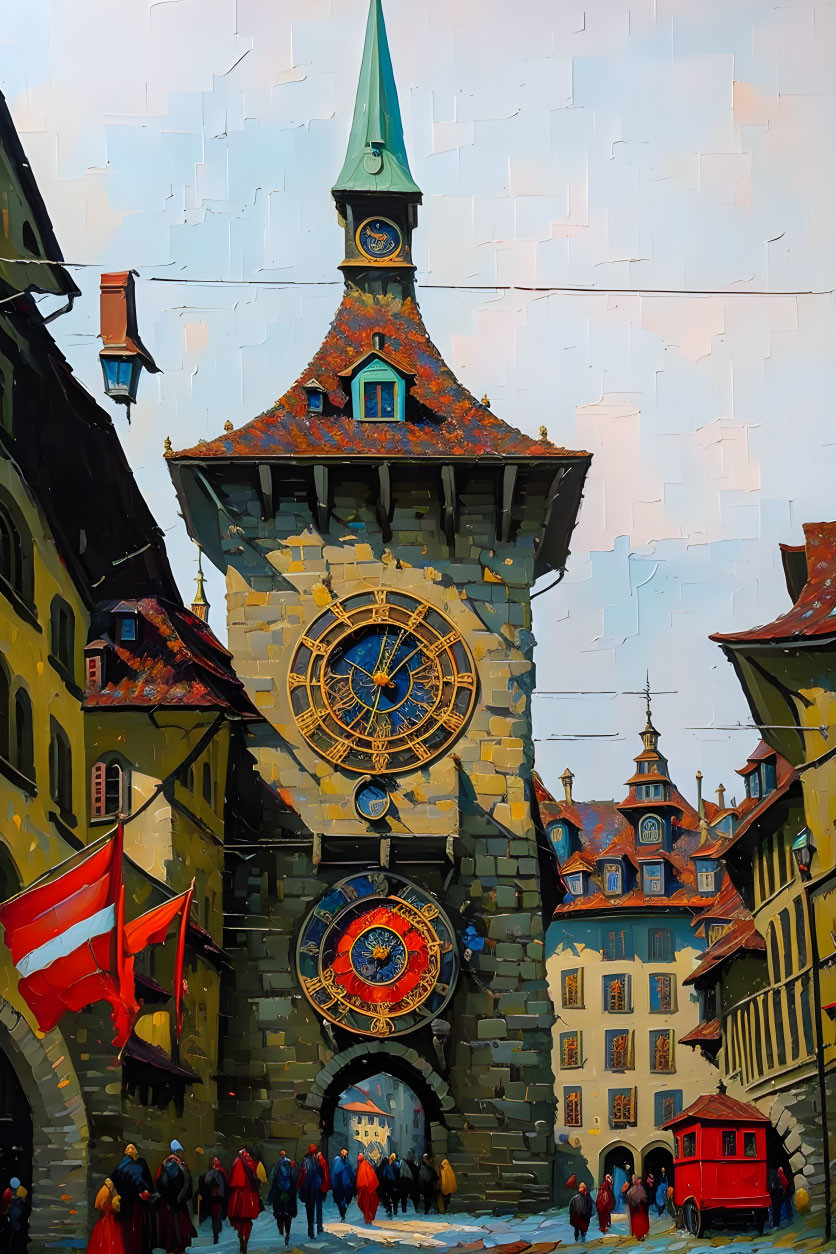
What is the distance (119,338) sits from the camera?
1844 cm

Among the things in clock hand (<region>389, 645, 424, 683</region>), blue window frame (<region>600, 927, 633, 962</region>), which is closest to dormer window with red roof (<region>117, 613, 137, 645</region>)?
clock hand (<region>389, 645, 424, 683</region>)

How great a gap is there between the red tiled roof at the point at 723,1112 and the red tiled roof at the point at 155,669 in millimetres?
5357

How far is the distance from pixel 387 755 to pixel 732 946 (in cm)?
369

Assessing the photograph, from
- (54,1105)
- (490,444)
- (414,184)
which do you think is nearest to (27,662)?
(54,1105)

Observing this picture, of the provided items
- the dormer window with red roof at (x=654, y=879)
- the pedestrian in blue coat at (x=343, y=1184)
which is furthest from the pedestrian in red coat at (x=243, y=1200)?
the dormer window with red roof at (x=654, y=879)

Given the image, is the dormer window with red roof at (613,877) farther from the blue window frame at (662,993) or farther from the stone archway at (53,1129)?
the stone archway at (53,1129)

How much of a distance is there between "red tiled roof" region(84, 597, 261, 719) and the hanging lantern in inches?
89.2

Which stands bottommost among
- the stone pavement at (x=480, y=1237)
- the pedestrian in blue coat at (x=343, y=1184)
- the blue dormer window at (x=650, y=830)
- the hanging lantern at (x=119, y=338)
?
the stone pavement at (x=480, y=1237)

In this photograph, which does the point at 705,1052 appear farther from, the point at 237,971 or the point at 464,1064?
the point at 237,971

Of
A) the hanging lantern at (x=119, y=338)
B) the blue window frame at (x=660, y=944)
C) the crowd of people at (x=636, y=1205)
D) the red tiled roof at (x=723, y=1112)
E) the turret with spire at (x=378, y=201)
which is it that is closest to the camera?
the crowd of people at (x=636, y=1205)

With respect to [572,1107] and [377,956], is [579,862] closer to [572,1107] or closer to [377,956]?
[572,1107]

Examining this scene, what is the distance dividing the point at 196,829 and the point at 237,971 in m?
1.58

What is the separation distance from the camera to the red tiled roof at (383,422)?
22.7 meters

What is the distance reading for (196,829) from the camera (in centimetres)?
2086
